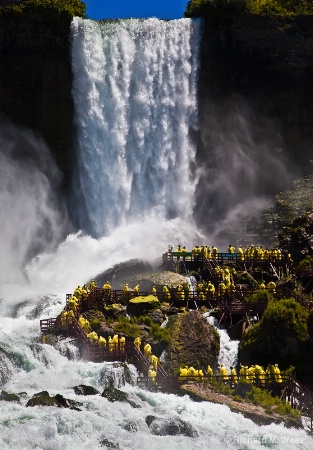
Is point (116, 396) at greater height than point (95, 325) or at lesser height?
lesser

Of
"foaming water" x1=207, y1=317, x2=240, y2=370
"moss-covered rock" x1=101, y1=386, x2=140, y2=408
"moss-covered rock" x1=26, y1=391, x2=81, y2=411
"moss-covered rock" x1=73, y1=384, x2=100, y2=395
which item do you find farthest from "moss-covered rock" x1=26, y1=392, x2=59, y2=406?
"foaming water" x1=207, y1=317, x2=240, y2=370

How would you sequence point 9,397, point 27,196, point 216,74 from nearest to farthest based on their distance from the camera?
point 9,397 < point 27,196 < point 216,74

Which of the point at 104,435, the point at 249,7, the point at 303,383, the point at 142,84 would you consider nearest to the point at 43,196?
the point at 142,84

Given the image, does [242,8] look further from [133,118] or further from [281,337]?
[281,337]

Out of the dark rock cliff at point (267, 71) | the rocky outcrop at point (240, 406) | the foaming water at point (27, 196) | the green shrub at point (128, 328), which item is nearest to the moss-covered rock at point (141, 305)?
the green shrub at point (128, 328)

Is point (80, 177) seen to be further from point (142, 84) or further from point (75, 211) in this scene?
point (142, 84)

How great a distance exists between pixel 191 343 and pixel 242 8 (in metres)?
35.9

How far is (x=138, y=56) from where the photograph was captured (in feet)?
191

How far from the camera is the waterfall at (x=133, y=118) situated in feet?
185

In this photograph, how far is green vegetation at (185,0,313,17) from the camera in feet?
191

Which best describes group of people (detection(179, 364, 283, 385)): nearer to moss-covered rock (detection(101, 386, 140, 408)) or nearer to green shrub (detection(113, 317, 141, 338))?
moss-covered rock (detection(101, 386, 140, 408))

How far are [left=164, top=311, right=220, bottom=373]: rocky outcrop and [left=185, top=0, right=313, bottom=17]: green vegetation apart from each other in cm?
3348

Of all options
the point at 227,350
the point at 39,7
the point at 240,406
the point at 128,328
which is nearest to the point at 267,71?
the point at 39,7

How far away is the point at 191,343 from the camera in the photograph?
101ft
